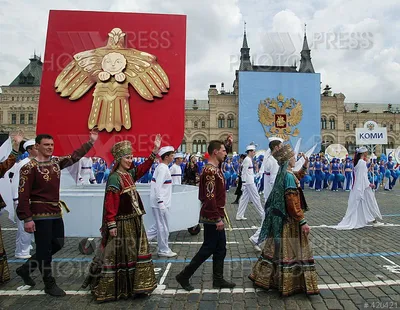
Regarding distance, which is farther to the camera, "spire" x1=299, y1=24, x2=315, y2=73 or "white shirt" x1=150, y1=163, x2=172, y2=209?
"spire" x1=299, y1=24, x2=315, y2=73

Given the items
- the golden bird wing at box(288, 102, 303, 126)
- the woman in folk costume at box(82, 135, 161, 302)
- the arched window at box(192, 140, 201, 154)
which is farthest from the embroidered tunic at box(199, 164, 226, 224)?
the arched window at box(192, 140, 201, 154)

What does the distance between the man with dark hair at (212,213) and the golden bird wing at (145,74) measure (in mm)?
3475

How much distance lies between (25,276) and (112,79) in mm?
4430

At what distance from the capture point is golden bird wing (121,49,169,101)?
23.4 ft

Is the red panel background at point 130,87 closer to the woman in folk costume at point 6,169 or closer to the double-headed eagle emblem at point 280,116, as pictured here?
the woman in folk costume at point 6,169

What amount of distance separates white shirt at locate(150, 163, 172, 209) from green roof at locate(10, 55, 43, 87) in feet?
206

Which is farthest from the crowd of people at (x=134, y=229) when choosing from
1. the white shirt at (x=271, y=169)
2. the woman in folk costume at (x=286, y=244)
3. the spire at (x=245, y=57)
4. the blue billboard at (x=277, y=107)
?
the spire at (x=245, y=57)

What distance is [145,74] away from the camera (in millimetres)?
7184

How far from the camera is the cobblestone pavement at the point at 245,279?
375 cm

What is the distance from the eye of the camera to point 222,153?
4.07 m

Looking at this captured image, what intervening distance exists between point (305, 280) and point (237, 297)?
2.80 feet

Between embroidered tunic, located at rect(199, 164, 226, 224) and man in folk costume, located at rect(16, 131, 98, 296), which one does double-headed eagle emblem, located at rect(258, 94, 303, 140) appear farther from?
man in folk costume, located at rect(16, 131, 98, 296)

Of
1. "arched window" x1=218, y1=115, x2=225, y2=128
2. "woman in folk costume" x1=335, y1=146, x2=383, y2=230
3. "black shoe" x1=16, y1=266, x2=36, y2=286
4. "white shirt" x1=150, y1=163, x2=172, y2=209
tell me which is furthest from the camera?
"arched window" x1=218, y1=115, x2=225, y2=128

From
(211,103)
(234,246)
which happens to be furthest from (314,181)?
(211,103)
